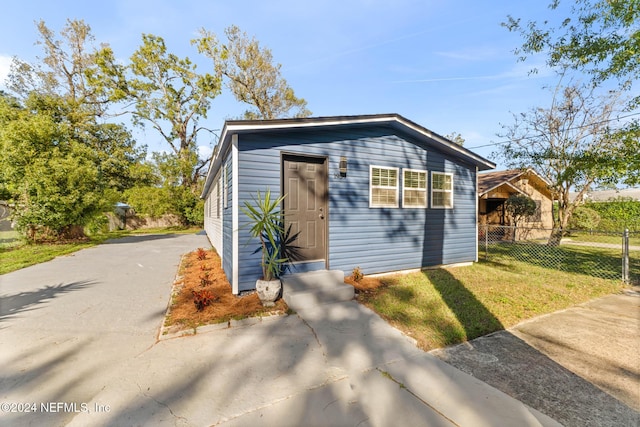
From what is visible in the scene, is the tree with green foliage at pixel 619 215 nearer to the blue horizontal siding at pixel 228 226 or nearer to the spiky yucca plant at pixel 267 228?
the spiky yucca plant at pixel 267 228

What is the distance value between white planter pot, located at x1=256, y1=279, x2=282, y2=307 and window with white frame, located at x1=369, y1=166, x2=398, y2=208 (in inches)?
107

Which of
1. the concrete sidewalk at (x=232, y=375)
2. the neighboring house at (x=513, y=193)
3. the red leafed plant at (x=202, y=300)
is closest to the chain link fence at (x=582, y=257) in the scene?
the neighboring house at (x=513, y=193)

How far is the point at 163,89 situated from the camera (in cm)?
2073

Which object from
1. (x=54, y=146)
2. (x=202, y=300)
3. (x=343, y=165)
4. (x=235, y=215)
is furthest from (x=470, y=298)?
(x=54, y=146)

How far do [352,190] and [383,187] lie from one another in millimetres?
826

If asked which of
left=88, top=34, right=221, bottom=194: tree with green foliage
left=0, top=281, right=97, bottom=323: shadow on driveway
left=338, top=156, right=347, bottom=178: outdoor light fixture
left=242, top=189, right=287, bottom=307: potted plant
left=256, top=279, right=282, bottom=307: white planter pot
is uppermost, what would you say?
left=88, top=34, right=221, bottom=194: tree with green foliage

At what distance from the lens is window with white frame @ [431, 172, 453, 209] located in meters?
6.57

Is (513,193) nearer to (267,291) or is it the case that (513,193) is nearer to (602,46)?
(602,46)

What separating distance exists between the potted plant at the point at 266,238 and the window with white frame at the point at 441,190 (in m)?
4.06

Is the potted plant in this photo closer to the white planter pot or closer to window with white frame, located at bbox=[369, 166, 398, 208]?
the white planter pot

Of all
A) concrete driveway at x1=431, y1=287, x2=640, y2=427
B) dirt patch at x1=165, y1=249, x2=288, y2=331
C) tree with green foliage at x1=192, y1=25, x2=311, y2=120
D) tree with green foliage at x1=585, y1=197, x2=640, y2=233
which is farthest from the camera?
tree with green foliage at x1=192, y1=25, x2=311, y2=120

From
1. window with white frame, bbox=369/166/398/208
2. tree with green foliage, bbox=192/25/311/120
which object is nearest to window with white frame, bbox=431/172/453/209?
window with white frame, bbox=369/166/398/208

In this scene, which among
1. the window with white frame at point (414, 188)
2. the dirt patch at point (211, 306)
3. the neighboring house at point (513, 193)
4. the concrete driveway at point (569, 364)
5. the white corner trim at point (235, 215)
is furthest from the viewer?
the neighboring house at point (513, 193)

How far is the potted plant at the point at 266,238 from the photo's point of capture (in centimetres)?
410
